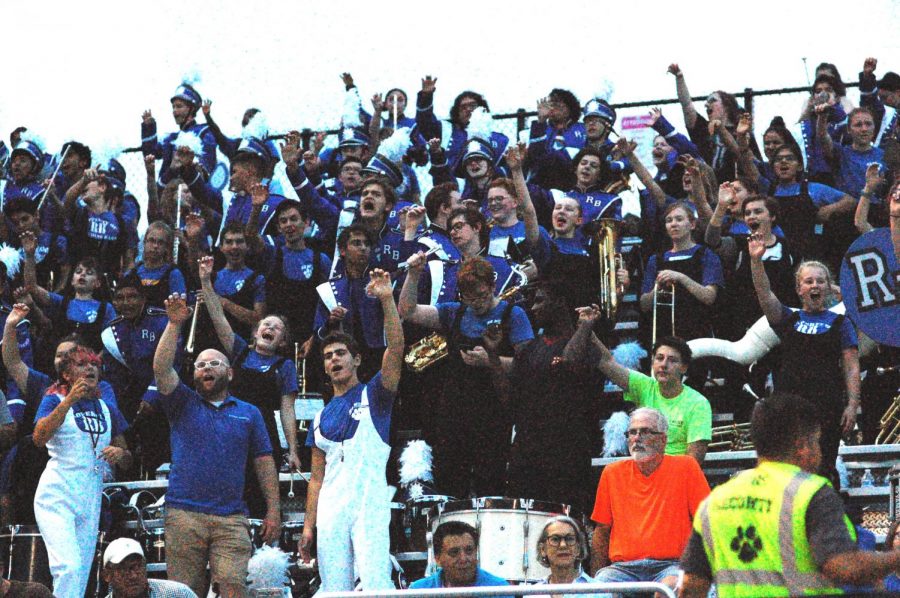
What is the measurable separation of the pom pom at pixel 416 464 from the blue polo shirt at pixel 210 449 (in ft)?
2.63

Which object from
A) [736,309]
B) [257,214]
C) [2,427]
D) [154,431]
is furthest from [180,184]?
[736,309]

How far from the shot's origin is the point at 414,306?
32.5 feet

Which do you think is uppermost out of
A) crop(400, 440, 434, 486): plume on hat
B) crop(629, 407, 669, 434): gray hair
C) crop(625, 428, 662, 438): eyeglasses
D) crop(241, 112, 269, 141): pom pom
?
crop(241, 112, 269, 141): pom pom

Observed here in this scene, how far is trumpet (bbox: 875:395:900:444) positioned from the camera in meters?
10.1

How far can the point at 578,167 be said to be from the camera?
11.9 metres

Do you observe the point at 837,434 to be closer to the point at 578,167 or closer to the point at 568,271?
the point at 568,271

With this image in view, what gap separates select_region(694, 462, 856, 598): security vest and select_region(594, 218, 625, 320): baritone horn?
5.50 m

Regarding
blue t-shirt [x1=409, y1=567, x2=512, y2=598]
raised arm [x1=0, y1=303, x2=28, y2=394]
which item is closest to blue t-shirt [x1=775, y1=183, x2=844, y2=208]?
blue t-shirt [x1=409, y1=567, x2=512, y2=598]

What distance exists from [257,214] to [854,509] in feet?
17.1

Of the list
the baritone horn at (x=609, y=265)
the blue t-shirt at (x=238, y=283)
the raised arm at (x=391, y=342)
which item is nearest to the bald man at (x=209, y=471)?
the raised arm at (x=391, y=342)

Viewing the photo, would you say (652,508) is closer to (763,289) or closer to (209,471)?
(763,289)

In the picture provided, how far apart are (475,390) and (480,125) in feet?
13.4

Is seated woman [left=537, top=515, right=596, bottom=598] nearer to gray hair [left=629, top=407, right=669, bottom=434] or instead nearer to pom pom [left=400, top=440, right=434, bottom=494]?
gray hair [left=629, top=407, right=669, bottom=434]

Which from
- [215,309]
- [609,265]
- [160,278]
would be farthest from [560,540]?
[160,278]
